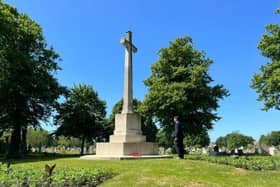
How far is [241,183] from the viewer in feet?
28.1

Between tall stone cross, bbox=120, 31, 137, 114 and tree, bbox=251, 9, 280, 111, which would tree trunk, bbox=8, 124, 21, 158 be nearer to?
tall stone cross, bbox=120, 31, 137, 114

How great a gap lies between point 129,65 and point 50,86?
13.3 metres

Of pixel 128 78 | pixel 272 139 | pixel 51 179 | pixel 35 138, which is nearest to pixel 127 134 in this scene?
pixel 128 78

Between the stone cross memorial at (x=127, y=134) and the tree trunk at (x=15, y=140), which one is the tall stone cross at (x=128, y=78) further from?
the tree trunk at (x=15, y=140)

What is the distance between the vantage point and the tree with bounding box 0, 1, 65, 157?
2478cm

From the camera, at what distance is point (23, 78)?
86.8 ft

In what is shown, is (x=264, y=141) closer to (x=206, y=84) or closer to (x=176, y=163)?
(x=206, y=84)

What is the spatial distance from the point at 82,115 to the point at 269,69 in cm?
2078

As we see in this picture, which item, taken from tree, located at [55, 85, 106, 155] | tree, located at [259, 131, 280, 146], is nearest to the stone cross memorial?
tree, located at [55, 85, 106, 155]

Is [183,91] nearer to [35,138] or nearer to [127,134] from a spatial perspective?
[127,134]

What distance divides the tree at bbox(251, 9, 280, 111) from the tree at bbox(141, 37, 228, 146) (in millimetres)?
3950

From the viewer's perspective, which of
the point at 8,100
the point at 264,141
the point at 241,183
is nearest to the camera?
the point at 241,183

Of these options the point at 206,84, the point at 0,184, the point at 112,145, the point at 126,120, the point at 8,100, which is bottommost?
the point at 0,184

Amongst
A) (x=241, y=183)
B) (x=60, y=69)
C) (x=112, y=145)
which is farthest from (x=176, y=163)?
(x=60, y=69)
